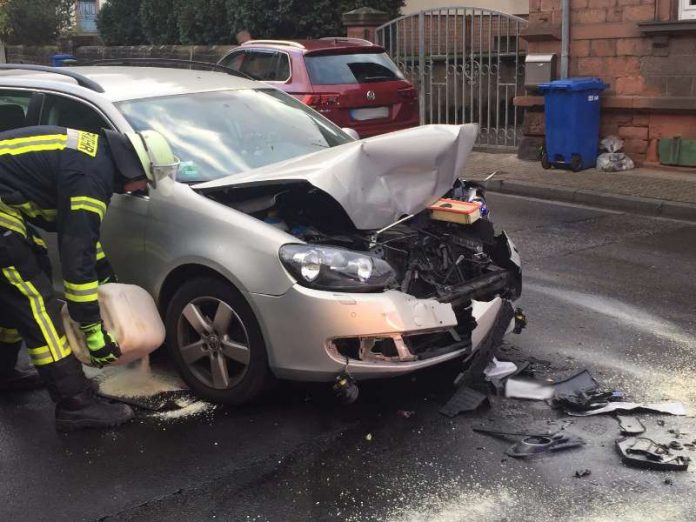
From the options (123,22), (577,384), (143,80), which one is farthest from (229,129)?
(123,22)

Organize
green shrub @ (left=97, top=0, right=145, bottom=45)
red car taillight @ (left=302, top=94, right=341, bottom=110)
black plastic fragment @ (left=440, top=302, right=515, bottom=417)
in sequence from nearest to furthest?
1. black plastic fragment @ (left=440, top=302, right=515, bottom=417)
2. red car taillight @ (left=302, top=94, right=341, bottom=110)
3. green shrub @ (left=97, top=0, right=145, bottom=45)

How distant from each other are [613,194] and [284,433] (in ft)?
21.9

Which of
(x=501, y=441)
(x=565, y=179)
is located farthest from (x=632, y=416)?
(x=565, y=179)

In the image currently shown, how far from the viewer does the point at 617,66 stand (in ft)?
37.0

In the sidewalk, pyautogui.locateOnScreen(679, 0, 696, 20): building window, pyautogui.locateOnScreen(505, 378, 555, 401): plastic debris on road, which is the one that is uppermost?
pyautogui.locateOnScreen(679, 0, 696, 20): building window

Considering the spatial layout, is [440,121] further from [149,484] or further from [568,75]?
[149,484]

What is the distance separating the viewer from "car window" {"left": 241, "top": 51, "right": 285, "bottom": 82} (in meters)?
11.1

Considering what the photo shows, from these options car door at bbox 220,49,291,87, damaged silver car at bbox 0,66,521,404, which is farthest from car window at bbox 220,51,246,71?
damaged silver car at bbox 0,66,521,404

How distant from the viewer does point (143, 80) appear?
5.25 metres

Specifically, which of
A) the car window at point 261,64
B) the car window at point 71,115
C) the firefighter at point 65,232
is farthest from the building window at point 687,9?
the firefighter at point 65,232

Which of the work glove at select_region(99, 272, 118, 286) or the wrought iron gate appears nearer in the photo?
the work glove at select_region(99, 272, 118, 286)

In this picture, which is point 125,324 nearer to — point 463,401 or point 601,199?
point 463,401

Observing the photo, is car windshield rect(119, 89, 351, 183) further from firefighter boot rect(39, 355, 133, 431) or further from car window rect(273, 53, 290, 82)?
car window rect(273, 53, 290, 82)

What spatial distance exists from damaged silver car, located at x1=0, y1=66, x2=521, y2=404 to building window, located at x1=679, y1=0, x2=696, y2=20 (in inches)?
268
